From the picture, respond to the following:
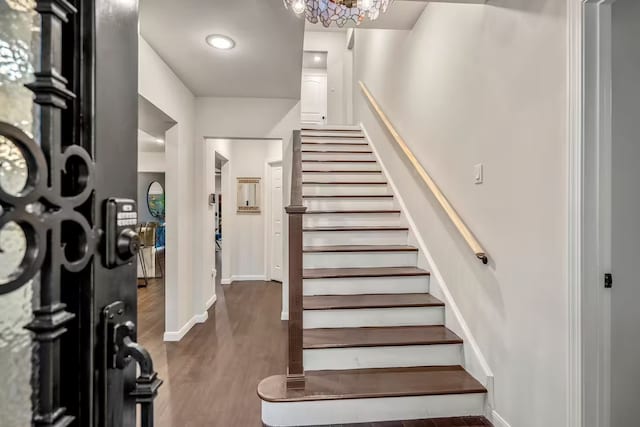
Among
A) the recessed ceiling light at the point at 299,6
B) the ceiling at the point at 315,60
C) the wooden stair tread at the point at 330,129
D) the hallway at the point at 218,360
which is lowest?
the hallway at the point at 218,360

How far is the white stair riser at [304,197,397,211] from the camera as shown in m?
3.88

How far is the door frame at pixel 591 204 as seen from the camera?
1427mm

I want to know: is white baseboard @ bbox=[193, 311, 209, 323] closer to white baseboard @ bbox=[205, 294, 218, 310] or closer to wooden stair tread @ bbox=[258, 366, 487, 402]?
white baseboard @ bbox=[205, 294, 218, 310]

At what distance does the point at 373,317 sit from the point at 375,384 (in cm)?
53

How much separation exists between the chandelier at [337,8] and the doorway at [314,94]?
18.2ft

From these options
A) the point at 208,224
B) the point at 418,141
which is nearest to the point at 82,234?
the point at 418,141

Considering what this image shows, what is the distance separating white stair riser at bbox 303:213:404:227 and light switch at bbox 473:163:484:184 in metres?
1.43

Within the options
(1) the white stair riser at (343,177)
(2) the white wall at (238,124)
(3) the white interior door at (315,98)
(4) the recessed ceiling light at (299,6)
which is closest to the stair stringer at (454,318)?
(1) the white stair riser at (343,177)

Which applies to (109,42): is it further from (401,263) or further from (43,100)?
(401,263)

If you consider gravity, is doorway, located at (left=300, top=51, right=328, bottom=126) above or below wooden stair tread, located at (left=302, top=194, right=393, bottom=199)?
above

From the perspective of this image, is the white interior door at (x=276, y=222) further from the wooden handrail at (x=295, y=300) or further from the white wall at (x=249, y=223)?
the wooden handrail at (x=295, y=300)

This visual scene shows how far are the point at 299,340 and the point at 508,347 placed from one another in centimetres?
120

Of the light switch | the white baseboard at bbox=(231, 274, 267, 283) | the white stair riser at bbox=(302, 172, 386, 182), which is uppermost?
the white stair riser at bbox=(302, 172, 386, 182)

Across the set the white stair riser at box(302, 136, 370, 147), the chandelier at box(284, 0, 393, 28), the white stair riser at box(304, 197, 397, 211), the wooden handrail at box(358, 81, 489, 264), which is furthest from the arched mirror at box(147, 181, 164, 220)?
the chandelier at box(284, 0, 393, 28)
